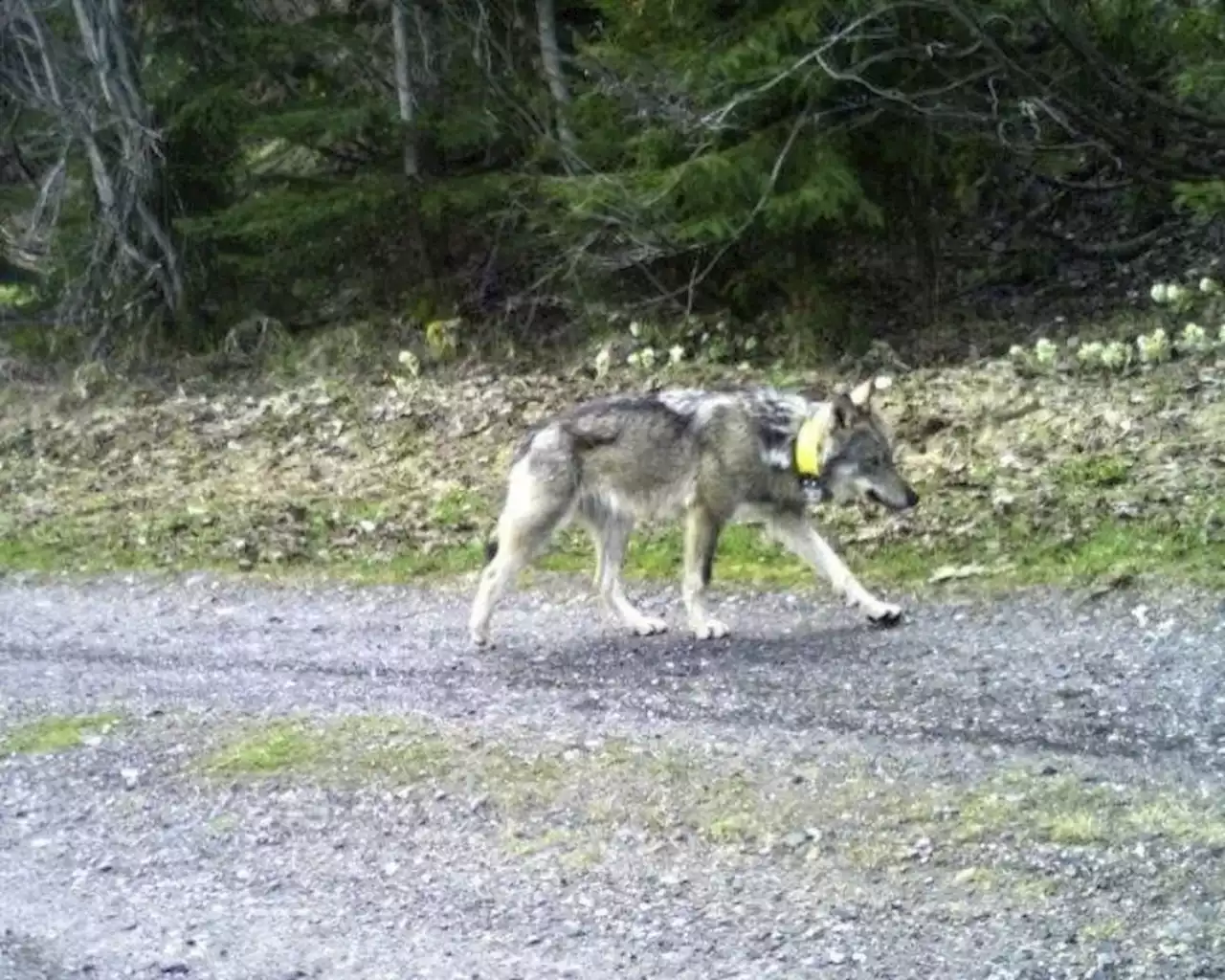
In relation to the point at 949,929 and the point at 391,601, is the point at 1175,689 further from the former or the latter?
the point at 391,601

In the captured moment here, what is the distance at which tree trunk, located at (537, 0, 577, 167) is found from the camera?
1764 cm

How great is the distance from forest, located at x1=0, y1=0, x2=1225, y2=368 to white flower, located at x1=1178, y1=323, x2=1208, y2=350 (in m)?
0.93

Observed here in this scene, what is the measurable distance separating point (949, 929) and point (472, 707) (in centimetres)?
344

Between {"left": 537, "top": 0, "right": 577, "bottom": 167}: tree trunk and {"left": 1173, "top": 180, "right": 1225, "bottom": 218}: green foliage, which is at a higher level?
{"left": 537, "top": 0, "right": 577, "bottom": 167}: tree trunk

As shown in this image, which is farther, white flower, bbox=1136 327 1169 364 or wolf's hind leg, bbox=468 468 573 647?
white flower, bbox=1136 327 1169 364

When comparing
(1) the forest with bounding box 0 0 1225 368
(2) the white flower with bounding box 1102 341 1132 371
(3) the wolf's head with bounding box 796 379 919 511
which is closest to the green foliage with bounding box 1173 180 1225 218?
(1) the forest with bounding box 0 0 1225 368

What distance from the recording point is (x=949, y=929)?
5492 mm

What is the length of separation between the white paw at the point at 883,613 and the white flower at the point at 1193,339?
16.0 ft

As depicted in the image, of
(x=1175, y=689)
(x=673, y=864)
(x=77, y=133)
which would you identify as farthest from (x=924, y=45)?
(x=77, y=133)

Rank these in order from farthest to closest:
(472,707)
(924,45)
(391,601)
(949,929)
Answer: (924,45), (391,601), (472,707), (949,929)

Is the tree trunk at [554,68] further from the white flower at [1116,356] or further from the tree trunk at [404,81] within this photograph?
the white flower at [1116,356]

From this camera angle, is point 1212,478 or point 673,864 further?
point 1212,478

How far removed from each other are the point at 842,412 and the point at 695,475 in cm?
95

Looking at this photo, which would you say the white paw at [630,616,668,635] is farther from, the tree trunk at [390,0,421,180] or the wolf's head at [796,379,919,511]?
the tree trunk at [390,0,421,180]
